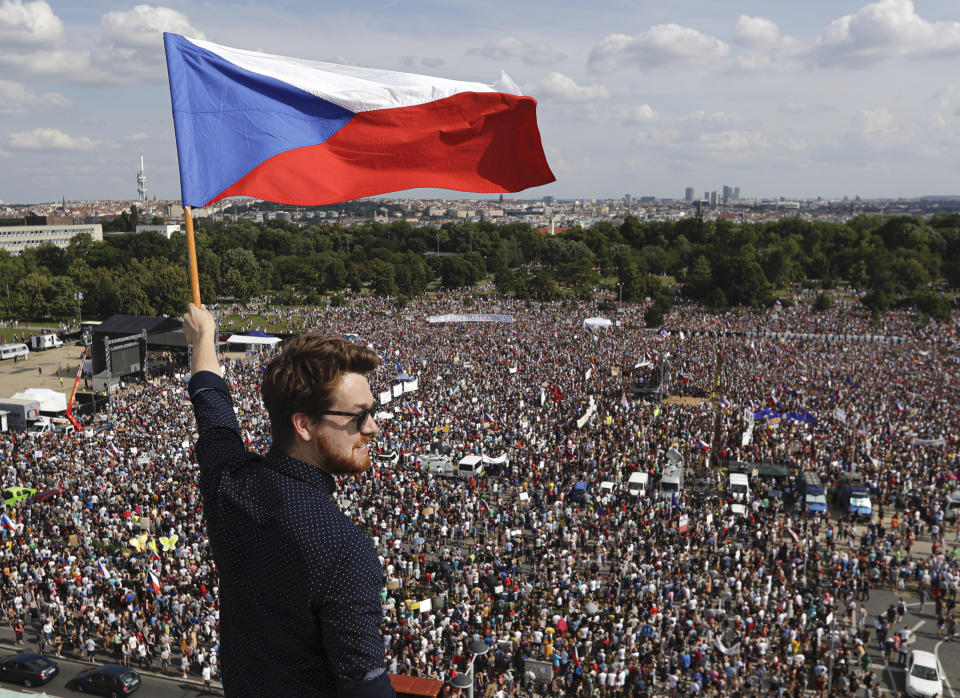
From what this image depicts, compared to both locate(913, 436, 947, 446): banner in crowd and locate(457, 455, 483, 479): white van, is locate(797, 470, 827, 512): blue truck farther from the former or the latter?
locate(457, 455, 483, 479): white van

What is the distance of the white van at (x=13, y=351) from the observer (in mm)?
43588

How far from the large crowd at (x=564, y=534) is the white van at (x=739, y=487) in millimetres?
346

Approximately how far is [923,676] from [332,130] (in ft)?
44.8

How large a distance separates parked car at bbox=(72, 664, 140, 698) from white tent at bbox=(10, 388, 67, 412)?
18.2 metres

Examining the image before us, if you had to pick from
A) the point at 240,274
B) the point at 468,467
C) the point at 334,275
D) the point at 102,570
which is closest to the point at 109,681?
the point at 102,570

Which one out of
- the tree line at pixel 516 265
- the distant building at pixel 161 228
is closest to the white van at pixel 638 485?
the tree line at pixel 516 265

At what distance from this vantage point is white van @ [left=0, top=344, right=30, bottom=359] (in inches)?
1716

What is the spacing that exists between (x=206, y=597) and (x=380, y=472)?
24.4ft

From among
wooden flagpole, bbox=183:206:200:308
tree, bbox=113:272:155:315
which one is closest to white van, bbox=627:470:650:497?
wooden flagpole, bbox=183:206:200:308

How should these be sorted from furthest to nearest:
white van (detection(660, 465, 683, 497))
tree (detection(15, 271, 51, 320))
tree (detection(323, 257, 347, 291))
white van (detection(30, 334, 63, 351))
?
tree (detection(323, 257, 347, 291)), tree (detection(15, 271, 51, 320)), white van (detection(30, 334, 63, 351)), white van (detection(660, 465, 683, 497))

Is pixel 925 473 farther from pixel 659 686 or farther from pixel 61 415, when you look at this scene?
pixel 61 415

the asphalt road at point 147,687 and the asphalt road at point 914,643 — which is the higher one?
the asphalt road at point 147,687

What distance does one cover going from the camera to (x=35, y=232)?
10450 cm

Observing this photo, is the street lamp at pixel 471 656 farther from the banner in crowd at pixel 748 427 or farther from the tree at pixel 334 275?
the tree at pixel 334 275
